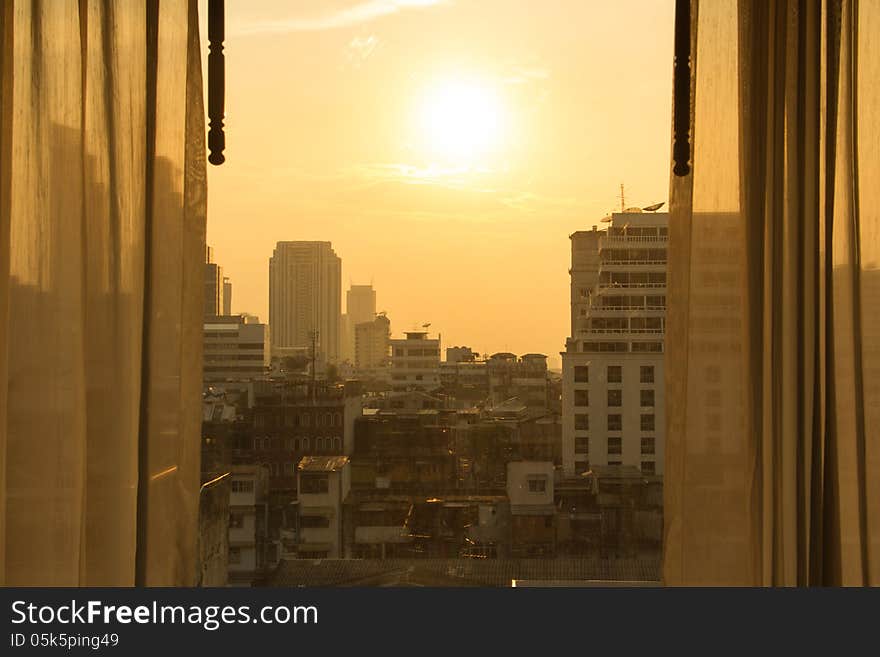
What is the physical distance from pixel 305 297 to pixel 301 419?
281 mm

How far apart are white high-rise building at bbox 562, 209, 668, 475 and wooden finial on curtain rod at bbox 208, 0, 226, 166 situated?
0.84 metres

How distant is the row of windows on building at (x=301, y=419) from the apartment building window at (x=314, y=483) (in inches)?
4.6

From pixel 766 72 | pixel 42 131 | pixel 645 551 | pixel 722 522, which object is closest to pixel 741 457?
pixel 722 522

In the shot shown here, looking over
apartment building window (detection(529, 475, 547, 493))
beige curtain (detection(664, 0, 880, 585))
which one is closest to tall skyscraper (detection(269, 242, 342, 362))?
apartment building window (detection(529, 475, 547, 493))

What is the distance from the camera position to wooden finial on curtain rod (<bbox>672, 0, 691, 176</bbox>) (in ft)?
5.10

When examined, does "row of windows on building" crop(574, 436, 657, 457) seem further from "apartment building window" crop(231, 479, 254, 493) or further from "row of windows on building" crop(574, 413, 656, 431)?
"apartment building window" crop(231, 479, 254, 493)

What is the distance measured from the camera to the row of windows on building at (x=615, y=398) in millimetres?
1849

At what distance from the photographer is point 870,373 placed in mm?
1519

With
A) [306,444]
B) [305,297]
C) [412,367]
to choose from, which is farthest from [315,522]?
[305,297]

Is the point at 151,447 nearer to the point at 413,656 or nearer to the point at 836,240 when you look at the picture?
the point at 413,656

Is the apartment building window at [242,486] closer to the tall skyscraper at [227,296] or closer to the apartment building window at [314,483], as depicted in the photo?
the apartment building window at [314,483]

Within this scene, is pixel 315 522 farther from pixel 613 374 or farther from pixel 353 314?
pixel 613 374

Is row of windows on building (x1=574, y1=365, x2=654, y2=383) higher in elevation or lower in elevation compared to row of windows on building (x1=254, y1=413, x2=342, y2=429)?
higher

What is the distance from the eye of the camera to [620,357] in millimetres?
1868
